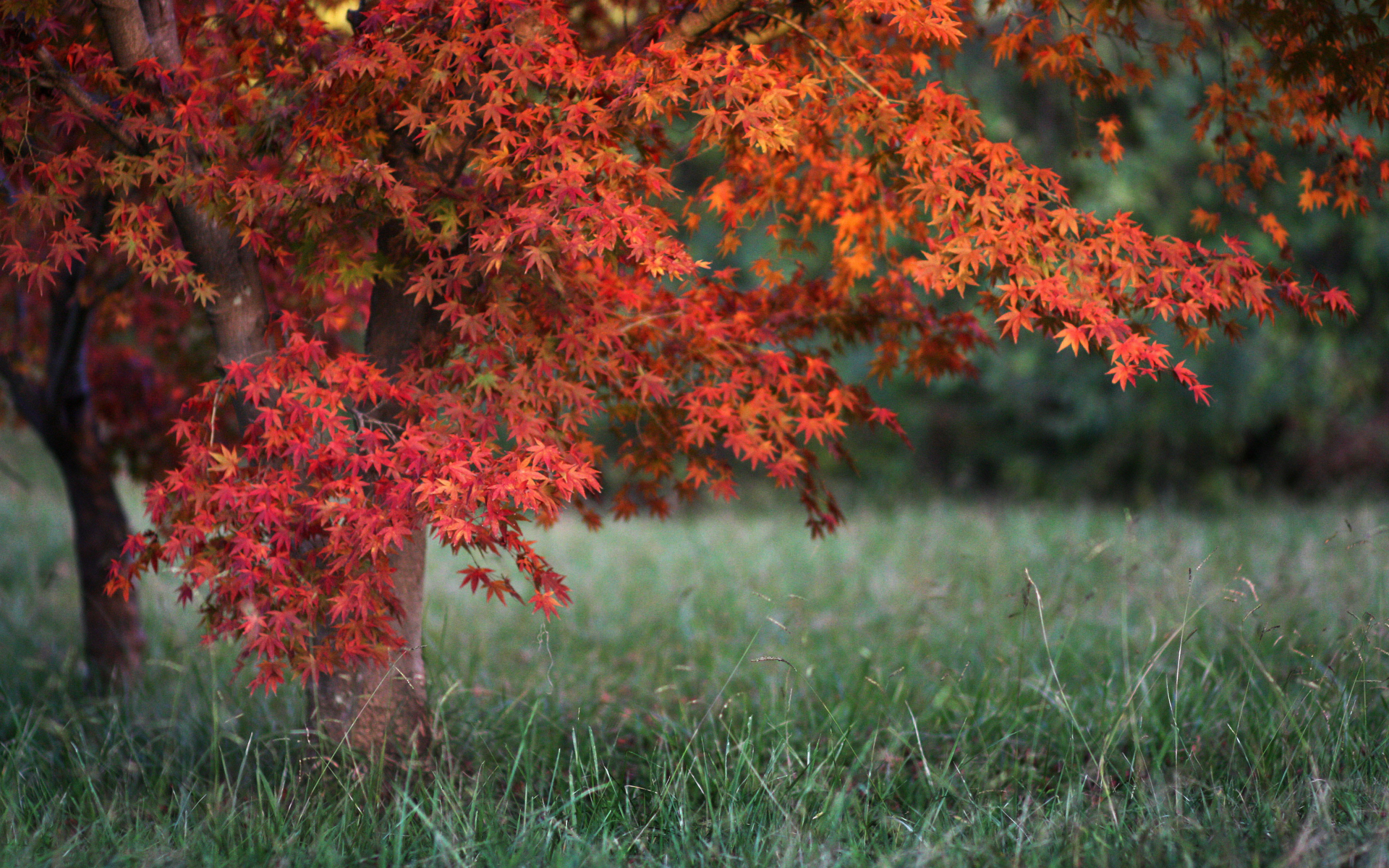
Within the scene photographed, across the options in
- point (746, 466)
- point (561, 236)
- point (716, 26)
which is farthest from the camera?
point (746, 466)

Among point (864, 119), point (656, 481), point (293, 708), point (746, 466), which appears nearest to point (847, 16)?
point (864, 119)

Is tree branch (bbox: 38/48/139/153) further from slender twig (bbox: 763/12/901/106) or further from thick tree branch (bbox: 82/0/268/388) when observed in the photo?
slender twig (bbox: 763/12/901/106)

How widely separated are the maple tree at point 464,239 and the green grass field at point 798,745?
516 mm

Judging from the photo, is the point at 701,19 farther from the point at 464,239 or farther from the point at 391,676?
the point at 391,676

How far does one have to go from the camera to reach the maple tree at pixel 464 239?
9.21 ft

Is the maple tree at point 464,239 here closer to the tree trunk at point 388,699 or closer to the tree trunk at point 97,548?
the tree trunk at point 388,699

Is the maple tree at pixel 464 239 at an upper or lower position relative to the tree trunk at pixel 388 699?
upper

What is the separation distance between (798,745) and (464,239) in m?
2.37

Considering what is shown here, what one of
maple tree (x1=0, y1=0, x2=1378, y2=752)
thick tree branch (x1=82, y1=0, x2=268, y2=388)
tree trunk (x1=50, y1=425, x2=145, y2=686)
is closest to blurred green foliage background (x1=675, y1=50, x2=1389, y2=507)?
maple tree (x1=0, y1=0, x2=1378, y2=752)

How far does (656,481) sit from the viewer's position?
3861 mm

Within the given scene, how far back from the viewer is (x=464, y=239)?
336cm

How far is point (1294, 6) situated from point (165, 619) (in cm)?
640

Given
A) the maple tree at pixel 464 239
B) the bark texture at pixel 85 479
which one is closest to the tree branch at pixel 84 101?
the maple tree at pixel 464 239

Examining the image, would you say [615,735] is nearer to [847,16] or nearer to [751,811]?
[751,811]
